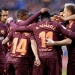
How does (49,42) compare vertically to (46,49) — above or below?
above

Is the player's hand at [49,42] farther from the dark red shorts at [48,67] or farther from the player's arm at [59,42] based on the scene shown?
the dark red shorts at [48,67]

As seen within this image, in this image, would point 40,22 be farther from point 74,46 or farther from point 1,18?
point 1,18

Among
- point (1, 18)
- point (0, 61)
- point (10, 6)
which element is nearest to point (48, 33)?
point (0, 61)

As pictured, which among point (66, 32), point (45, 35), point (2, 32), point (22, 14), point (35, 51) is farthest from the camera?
point (2, 32)

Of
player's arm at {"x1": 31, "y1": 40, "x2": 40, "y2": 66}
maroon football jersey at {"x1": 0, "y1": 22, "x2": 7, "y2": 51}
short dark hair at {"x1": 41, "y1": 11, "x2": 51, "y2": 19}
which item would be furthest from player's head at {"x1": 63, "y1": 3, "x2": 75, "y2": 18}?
maroon football jersey at {"x1": 0, "y1": 22, "x2": 7, "y2": 51}

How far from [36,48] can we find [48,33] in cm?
42

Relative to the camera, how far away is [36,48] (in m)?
6.46

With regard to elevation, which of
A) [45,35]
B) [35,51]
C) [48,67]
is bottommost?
[48,67]

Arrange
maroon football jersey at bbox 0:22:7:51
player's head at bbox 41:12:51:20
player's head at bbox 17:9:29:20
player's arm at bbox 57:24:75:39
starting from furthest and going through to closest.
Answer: maroon football jersey at bbox 0:22:7:51 → player's head at bbox 17:9:29:20 → player's head at bbox 41:12:51:20 → player's arm at bbox 57:24:75:39

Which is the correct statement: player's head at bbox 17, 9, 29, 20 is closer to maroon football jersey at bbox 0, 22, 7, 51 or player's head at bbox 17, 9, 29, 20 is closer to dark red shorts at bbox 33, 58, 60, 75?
dark red shorts at bbox 33, 58, 60, 75

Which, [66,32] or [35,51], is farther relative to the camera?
[35,51]

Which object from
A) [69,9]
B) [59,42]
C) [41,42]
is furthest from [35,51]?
[69,9]

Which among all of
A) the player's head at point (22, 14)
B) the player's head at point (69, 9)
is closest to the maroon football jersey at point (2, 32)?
the player's head at point (22, 14)

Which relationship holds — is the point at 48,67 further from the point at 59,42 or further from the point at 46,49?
the point at 59,42
